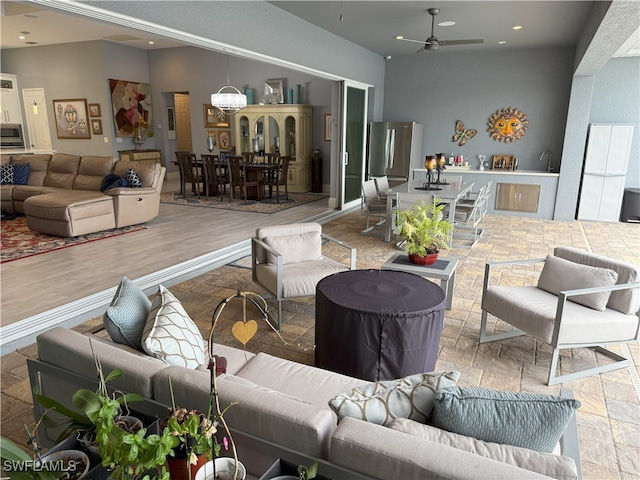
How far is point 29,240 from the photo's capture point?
5.75 m

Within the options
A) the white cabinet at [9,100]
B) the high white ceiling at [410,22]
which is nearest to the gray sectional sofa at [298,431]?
the high white ceiling at [410,22]

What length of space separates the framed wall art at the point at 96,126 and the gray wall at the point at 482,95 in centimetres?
671

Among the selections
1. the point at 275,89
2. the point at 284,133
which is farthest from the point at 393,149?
the point at 275,89

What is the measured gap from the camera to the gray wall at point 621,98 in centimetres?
775

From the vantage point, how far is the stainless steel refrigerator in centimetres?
884

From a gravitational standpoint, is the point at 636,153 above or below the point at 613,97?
below

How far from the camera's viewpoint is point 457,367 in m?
2.96

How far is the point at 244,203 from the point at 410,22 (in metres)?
4.55

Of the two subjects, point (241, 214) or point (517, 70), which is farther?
point (517, 70)

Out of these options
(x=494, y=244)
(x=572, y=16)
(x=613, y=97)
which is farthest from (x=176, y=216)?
(x=613, y=97)

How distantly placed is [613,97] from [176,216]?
8246mm

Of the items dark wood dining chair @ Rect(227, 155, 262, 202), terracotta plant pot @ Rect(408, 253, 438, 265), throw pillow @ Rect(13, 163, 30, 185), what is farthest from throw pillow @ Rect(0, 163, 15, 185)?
terracotta plant pot @ Rect(408, 253, 438, 265)

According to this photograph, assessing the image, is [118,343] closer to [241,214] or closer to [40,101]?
[241,214]

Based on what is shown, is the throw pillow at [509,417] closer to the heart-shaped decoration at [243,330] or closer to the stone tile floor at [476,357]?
the heart-shaped decoration at [243,330]
